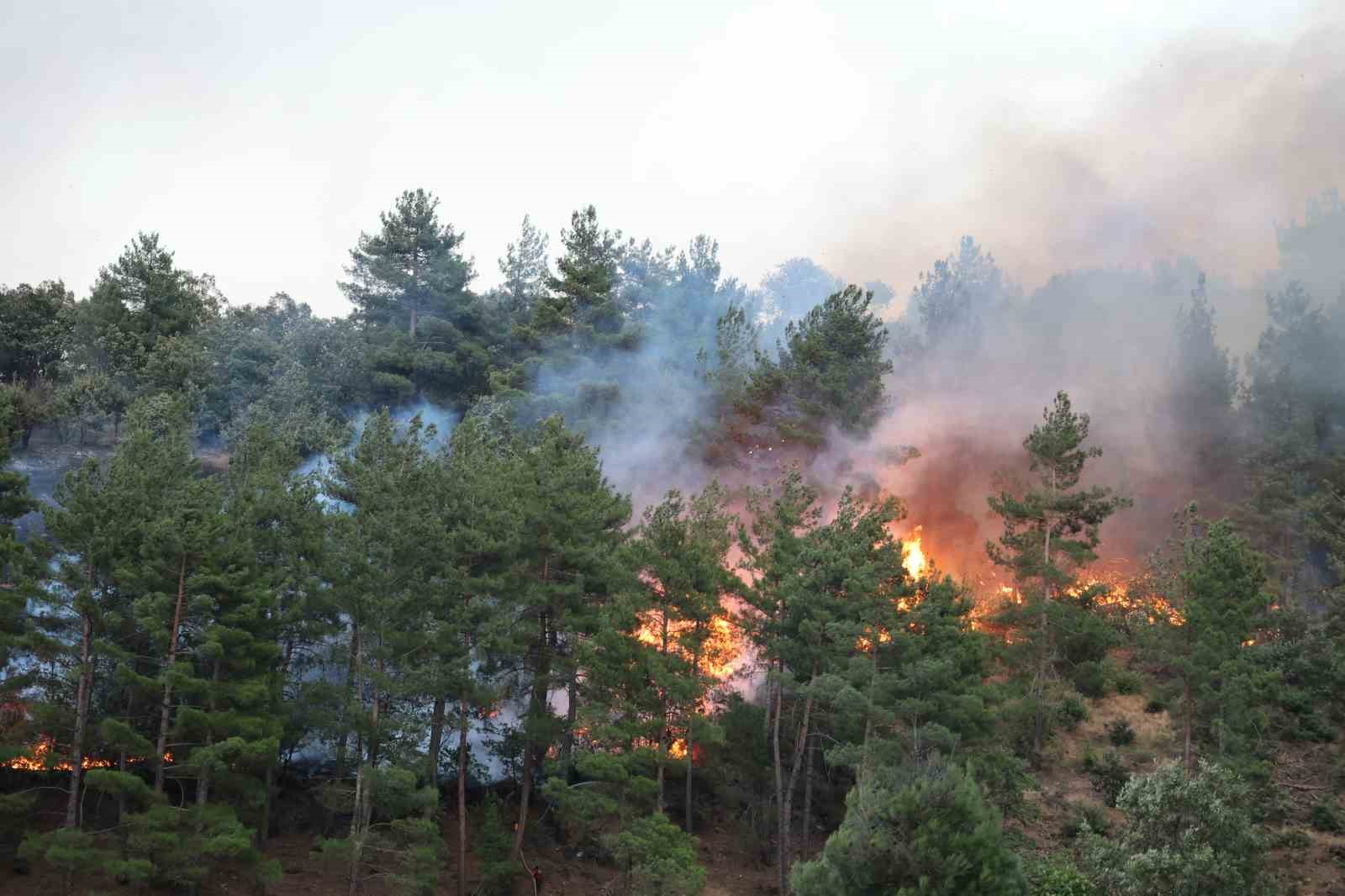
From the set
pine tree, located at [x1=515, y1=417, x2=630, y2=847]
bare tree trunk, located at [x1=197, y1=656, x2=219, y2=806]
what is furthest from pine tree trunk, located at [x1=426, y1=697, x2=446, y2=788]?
bare tree trunk, located at [x1=197, y1=656, x2=219, y2=806]

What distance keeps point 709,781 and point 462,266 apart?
35.3 meters

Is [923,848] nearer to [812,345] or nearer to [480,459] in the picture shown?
[480,459]

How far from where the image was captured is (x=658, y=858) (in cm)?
3117

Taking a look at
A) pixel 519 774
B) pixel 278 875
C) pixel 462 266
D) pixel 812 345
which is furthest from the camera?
pixel 462 266

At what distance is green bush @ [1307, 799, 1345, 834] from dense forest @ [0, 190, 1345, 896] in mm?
125

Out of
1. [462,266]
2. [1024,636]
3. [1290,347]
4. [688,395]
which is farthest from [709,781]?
[1290,347]

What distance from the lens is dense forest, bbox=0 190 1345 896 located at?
96.4ft

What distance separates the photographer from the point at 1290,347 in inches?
2404

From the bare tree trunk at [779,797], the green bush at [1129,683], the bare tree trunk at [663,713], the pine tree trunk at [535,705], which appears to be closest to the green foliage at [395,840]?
the pine tree trunk at [535,705]

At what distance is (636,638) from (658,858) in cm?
652

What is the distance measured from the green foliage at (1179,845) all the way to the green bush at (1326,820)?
1380 centimetres

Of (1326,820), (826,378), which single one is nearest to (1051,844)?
(1326,820)

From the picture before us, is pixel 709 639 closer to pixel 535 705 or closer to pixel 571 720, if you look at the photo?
pixel 571 720

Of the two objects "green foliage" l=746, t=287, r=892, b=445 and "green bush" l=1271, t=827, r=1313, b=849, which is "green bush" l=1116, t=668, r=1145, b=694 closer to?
"green bush" l=1271, t=827, r=1313, b=849
